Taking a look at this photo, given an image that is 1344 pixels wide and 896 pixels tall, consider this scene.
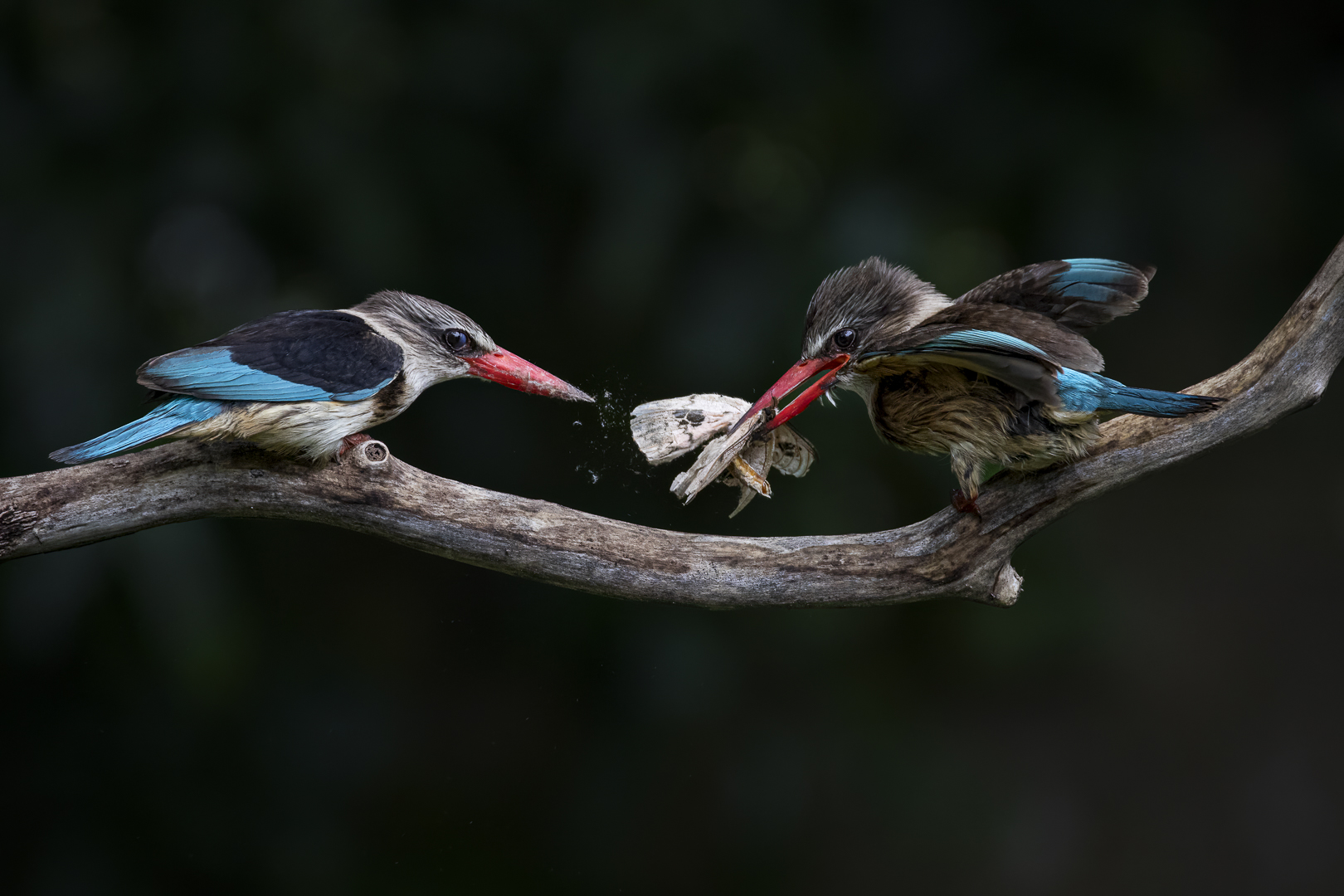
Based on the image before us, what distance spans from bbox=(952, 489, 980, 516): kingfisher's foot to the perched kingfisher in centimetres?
69

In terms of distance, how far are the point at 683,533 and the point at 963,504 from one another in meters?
0.50

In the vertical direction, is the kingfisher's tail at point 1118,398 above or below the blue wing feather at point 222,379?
above

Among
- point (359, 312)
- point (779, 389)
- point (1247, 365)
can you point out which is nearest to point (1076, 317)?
point (1247, 365)

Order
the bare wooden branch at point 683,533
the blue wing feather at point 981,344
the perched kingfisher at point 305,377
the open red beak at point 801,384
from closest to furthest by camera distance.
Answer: the blue wing feather at point 981,344
the perched kingfisher at point 305,377
the bare wooden branch at point 683,533
the open red beak at point 801,384

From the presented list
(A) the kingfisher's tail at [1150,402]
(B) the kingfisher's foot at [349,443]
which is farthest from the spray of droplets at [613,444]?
(A) the kingfisher's tail at [1150,402]

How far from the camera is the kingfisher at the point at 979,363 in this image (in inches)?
64.4

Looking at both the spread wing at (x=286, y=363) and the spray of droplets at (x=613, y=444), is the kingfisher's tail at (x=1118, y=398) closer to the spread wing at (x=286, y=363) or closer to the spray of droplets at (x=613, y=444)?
the spray of droplets at (x=613, y=444)

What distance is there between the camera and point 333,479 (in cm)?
184

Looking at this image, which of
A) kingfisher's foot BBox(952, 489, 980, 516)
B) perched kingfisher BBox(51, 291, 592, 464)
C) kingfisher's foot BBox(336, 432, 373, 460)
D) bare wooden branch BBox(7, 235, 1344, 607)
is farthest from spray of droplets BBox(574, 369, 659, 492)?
kingfisher's foot BBox(952, 489, 980, 516)

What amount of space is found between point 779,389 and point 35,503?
1295mm

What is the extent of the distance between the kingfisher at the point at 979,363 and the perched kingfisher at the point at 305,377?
52 centimetres

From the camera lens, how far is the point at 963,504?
1.86 meters

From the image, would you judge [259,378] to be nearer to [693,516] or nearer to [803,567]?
[803,567]

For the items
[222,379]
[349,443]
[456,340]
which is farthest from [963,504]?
[222,379]
